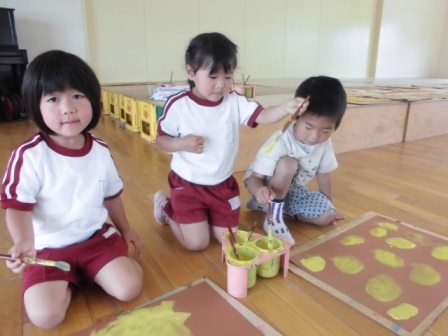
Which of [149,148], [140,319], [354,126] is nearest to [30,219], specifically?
[140,319]

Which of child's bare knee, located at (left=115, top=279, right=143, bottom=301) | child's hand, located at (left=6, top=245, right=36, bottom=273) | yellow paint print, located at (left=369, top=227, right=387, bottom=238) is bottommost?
yellow paint print, located at (left=369, top=227, right=387, bottom=238)

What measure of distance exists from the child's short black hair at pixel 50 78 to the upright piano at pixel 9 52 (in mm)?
2412

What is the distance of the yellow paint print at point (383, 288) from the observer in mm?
718

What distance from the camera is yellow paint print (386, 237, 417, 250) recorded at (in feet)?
3.00

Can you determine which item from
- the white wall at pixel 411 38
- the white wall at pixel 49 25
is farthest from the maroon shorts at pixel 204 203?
the white wall at pixel 411 38

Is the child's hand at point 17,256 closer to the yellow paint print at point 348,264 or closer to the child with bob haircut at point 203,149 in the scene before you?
the child with bob haircut at point 203,149

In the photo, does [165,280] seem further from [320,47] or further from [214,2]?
[320,47]

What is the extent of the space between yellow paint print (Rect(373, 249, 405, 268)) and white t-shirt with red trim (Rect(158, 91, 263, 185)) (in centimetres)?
45

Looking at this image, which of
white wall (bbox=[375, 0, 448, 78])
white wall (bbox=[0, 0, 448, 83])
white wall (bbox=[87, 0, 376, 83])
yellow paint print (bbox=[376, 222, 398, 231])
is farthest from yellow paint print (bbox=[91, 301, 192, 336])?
white wall (bbox=[375, 0, 448, 78])

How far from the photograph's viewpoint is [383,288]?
75 centimetres

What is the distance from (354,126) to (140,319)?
1596 mm

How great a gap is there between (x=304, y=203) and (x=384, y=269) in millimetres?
300

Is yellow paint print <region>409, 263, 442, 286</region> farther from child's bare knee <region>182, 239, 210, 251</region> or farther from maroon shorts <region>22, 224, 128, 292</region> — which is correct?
→ maroon shorts <region>22, 224, 128, 292</region>

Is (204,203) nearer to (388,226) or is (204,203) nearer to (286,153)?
(286,153)
